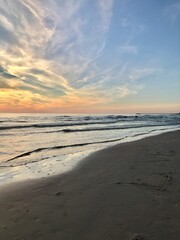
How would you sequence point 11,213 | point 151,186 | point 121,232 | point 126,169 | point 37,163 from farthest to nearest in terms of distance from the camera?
point 37,163, point 126,169, point 151,186, point 11,213, point 121,232

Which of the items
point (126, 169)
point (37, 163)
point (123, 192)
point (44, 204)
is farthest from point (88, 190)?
point (37, 163)

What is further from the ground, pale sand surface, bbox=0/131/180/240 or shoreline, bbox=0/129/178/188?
pale sand surface, bbox=0/131/180/240

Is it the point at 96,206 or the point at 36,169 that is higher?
the point at 96,206

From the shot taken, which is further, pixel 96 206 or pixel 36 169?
pixel 36 169

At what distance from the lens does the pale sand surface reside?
3.46 metres

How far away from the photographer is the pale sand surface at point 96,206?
346 centimetres

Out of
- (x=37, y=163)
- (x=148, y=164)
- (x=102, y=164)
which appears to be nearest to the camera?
(x=148, y=164)

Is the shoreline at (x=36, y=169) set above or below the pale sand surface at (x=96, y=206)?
below

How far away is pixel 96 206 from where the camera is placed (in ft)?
14.4

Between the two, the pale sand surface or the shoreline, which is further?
the shoreline

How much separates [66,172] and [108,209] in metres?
3.35

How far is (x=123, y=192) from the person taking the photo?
510 cm

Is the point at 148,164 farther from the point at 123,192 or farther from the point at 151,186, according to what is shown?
the point at 123,192

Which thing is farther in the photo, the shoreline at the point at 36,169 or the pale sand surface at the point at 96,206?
the shoreline at the point at 36,169
